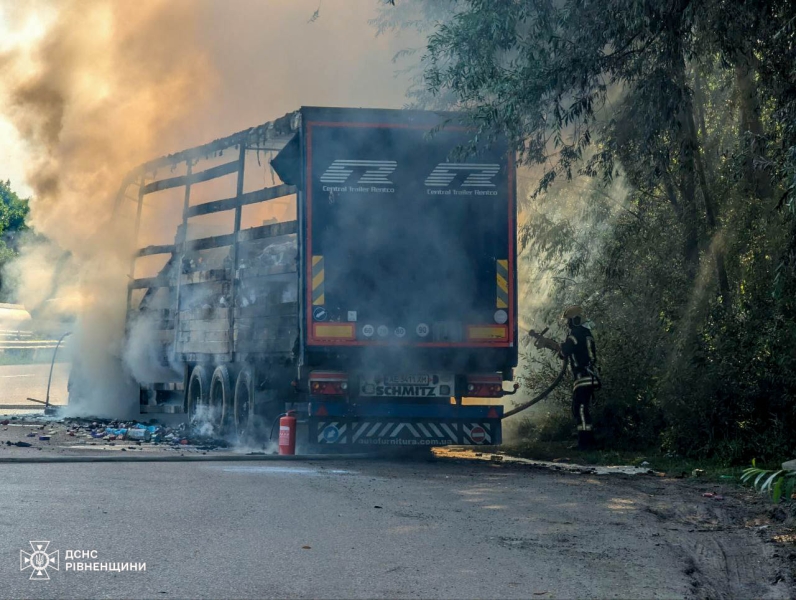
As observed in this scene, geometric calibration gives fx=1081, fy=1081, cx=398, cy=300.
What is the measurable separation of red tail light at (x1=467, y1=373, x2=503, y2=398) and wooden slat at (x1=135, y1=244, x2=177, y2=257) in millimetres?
5728

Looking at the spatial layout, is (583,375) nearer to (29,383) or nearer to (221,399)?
(221,399)

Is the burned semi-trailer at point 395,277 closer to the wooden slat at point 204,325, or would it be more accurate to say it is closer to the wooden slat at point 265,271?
the wooden slat at point 265,271

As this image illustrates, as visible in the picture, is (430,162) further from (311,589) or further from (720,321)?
(311,589)

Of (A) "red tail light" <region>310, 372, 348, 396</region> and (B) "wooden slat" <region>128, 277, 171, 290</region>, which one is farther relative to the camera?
(B) "wooden slat" <region>128, 277, 171, 290</region>

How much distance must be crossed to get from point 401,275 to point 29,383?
18.8 meters

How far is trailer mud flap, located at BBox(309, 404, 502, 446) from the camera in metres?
11.8

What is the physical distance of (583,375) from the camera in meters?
13.0

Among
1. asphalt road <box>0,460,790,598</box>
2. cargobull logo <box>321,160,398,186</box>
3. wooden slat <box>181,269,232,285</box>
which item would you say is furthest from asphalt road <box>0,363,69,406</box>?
asphalt road <box>0,460,790,598</box>

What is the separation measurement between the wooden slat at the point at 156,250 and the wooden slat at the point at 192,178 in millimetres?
866


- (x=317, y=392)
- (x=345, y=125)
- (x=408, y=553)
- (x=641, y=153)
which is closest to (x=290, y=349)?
(x=317, y=392)

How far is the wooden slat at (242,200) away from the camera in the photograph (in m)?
12.6

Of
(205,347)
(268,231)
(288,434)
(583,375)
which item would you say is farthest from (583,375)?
(205,347)

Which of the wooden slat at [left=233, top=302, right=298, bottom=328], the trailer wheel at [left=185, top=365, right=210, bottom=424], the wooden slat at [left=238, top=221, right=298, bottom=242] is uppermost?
the wooden slat at [left=238, top=221, right=298, bottom=242]

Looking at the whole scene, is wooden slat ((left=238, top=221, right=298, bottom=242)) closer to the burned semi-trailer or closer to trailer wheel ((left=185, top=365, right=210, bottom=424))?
the burned semi-trailer
